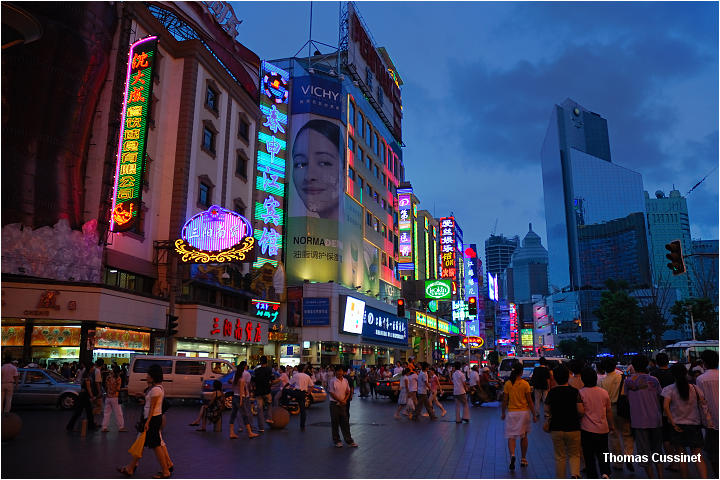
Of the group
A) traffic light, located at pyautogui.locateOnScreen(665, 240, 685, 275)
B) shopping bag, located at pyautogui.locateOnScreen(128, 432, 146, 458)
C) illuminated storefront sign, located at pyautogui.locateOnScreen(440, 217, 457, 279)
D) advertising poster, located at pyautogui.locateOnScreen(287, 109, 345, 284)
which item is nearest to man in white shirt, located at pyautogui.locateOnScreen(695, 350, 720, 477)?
shopping bag, located at pyautogui.locateOnScreen(128, 432, 146, 458)

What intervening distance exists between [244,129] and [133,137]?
13544mm

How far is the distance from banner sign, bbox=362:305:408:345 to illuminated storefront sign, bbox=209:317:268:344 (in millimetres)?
14926

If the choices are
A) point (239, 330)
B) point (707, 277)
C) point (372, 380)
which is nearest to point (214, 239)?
point (239, 330)

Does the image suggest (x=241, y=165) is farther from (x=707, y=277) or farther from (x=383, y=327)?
(x=707, y=277)

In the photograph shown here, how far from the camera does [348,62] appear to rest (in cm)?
5669

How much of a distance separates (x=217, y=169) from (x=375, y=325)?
26465 millimetres

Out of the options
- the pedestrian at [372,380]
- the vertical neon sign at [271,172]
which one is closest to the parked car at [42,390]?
the pedestrian at [372,380]

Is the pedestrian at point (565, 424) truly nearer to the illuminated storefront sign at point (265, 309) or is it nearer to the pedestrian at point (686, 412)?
the pedestrian at point (686, 412)

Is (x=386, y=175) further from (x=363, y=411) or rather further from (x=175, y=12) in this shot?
(x=363, y=411)

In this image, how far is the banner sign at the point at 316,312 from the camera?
46.2 m

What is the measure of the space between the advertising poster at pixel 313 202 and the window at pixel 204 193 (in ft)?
49.4

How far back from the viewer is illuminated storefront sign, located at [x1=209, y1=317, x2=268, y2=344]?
3216 centimetres

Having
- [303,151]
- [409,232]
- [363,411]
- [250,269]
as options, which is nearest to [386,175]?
[409,232]

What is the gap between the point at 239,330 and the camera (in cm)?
3528
